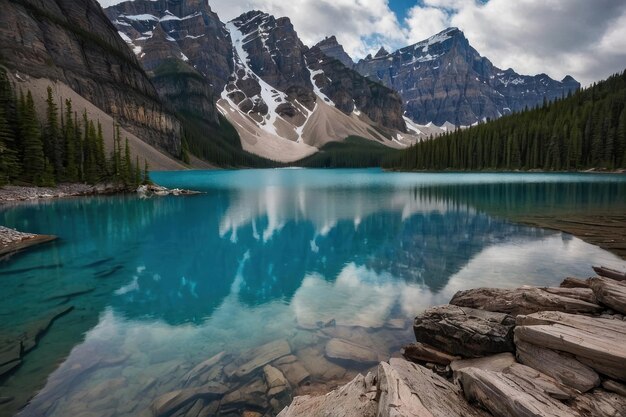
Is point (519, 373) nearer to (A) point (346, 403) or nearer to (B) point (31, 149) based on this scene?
(A) point (346, 403)

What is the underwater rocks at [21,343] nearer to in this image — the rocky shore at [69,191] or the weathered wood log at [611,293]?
the weathered wood log at [611,293]

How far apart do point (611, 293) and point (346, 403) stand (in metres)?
6.14

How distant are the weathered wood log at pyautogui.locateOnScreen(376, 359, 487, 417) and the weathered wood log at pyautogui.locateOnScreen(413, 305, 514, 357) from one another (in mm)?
2323

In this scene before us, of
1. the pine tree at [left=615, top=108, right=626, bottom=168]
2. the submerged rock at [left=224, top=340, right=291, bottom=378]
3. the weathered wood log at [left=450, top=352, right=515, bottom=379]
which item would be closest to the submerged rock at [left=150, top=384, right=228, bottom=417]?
the submerged rock at [left=224, top=340, right=291, bottom=378]

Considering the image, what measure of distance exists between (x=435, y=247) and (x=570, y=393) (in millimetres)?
16686

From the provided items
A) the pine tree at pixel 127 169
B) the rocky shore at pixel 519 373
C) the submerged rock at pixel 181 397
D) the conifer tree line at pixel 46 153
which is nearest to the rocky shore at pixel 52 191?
the conifer tree line at pixel 46 153

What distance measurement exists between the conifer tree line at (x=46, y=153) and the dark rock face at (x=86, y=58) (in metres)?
47.7

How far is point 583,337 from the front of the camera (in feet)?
18.3

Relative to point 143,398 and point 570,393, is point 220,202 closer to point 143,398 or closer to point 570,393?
point 143,398

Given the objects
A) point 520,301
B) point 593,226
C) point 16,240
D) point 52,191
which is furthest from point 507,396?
point 52,191

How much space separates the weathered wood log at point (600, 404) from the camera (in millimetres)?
4464

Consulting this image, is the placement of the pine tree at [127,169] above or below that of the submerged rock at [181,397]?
above

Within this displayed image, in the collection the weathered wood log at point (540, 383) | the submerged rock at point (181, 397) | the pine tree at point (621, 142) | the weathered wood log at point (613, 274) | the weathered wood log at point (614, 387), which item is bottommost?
the submerged rock at point (181, 397)

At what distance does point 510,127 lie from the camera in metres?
118
